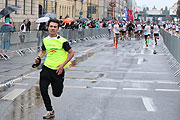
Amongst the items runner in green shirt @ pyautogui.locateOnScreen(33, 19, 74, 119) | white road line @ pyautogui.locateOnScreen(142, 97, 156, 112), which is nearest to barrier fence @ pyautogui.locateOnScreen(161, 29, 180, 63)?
white road line @ pyautogui.locateOnScreen(142, 97, 156, 112)

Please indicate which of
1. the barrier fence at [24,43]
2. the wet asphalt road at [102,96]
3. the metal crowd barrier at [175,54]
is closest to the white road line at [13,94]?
the wet asphalt road at [102,96]

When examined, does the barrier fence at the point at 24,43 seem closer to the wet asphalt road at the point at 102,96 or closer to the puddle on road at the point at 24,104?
the wet asphalt road at the point at 102,96

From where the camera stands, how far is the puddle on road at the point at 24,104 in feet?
24.5

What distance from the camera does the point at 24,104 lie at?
27.8 ft

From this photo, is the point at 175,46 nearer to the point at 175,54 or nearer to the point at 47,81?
the point at 175,54

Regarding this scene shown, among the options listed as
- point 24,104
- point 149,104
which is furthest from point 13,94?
point 149,104

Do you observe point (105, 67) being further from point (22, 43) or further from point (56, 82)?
point (56, 82)

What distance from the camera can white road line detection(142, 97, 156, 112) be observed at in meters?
8.27

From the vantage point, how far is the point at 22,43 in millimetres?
20547

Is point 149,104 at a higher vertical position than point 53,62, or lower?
lower

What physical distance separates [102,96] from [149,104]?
48.5 inches

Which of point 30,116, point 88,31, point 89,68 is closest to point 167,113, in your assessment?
point 30,116

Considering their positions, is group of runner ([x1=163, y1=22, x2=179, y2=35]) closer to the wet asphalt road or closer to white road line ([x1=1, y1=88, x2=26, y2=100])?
the wet asphalt road

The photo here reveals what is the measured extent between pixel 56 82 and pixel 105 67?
821cm
